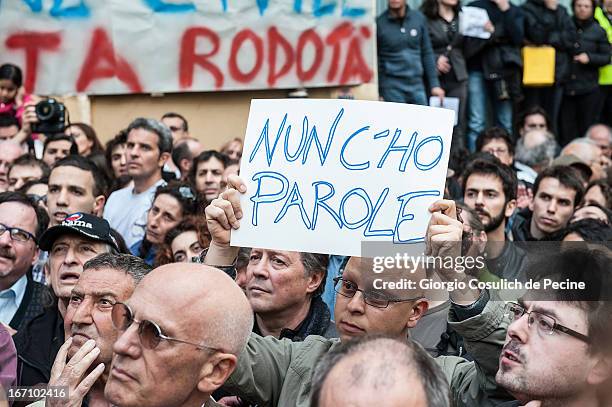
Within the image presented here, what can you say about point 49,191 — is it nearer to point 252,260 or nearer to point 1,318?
point 1,318

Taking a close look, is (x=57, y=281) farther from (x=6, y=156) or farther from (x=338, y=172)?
(x=6, y=156)

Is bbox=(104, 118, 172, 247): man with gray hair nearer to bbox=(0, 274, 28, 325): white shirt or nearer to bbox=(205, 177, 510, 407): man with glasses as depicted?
bbox=(0, 274, 28, 325): white shirt

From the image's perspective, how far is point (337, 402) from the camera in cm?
253

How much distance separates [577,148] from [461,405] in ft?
23.2

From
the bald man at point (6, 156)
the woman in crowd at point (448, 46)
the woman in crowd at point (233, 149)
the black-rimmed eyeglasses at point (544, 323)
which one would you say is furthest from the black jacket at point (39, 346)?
the woman in crowd at point (448, 46)

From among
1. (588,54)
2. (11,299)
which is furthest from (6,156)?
(588,54)

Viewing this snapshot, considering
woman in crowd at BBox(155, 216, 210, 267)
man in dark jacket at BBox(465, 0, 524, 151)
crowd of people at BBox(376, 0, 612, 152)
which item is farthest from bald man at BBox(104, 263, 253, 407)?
man in dark jacket at BBox(465, 0, 524, 151)

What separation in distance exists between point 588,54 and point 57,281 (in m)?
8.82

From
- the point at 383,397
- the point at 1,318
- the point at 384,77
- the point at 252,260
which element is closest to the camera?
the point at 383,397

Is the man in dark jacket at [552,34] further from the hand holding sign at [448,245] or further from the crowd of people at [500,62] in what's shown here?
the hand holding sign at [448,245]

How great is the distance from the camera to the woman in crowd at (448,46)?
11.5 m

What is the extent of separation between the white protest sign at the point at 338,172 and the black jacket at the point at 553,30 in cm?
859

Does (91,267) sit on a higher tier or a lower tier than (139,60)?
lower

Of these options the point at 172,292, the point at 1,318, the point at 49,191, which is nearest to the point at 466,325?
the point at 172,292
